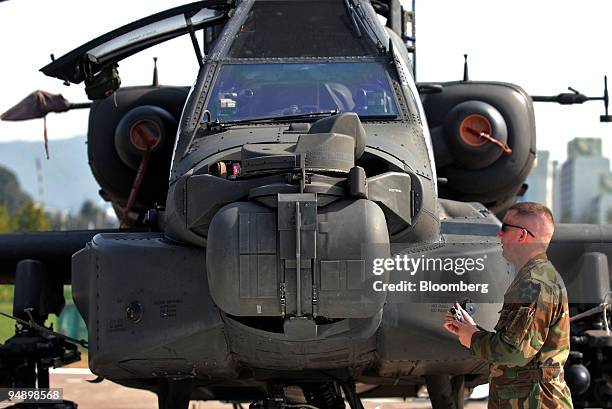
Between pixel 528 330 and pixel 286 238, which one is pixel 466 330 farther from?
pixel 286 238

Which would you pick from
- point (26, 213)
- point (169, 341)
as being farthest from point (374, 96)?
point (26, 213)

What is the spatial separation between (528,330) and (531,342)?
48 mm

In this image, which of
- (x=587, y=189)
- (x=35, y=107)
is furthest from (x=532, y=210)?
(x=587, y=189)

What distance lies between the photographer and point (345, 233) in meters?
4.95

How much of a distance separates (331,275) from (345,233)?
206 mm

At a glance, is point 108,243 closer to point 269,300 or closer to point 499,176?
point 269,300

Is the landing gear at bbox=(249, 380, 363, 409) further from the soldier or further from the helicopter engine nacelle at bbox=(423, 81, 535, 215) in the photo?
the helicopter engine nacelle at bbox=(423, 81, 535, 215)

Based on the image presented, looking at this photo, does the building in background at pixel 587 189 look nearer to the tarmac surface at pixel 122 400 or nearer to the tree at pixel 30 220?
the tarmac surface at pixel 122 400

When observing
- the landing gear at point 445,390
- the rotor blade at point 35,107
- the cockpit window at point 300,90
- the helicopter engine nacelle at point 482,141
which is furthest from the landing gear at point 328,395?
the rotor blade at point 35,107

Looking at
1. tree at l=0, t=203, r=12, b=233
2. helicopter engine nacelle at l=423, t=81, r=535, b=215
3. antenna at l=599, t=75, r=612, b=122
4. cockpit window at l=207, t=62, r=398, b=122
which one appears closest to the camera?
cockpit window at l=207, t=62, r=398, b=122

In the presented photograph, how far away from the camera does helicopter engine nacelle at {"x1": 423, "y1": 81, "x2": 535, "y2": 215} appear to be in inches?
331

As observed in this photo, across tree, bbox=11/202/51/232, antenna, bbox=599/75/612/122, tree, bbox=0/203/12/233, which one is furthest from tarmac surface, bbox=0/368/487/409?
tree, bbox=0/203/12/233

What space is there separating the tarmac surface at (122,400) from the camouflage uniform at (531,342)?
5842 mm

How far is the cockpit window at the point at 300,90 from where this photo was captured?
661cm
